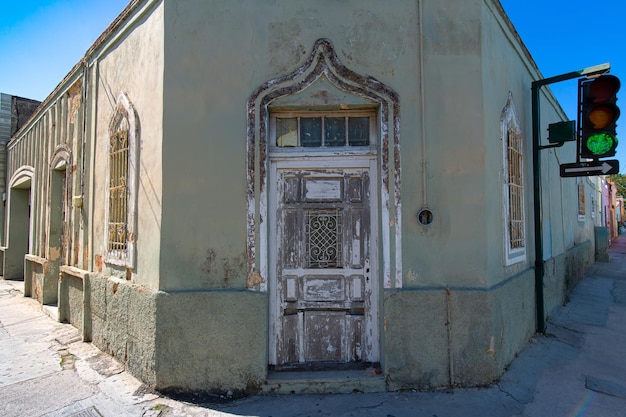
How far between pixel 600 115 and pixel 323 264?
326cm

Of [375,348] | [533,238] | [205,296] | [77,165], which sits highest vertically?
[77,165]

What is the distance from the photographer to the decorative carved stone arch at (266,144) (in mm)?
4039

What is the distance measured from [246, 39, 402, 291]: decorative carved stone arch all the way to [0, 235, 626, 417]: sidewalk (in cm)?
115

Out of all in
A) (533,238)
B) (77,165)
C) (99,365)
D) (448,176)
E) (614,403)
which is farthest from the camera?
(77,165)

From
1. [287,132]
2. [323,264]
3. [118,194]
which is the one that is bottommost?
[323,264]

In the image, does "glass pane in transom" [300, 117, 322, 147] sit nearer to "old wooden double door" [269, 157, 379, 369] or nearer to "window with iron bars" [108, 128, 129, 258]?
"old wooden double door" [269, 157, 379, 369]

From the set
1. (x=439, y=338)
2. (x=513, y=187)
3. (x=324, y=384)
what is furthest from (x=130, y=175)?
(x=513, y=187)

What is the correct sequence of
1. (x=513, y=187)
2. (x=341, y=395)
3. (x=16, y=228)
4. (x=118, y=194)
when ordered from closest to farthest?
(x=341, y=395) → (x=118, y=194) → (x=513, y=187) → (x=16, y=228)

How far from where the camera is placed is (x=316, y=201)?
4.26 m

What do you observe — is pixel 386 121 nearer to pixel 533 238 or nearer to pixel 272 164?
pixel 272 164

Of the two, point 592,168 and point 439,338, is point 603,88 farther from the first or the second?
point 439,338

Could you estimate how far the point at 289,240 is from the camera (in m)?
4.23

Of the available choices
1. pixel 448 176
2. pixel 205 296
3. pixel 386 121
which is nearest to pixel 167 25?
pixel 386 121

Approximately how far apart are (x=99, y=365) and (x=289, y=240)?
2832mm
